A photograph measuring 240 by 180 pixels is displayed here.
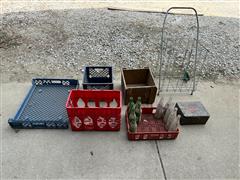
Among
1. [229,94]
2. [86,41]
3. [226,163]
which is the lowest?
[226,163]

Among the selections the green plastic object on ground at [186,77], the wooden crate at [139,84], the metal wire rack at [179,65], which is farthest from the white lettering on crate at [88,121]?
the green plastic object on ground at [186,77]

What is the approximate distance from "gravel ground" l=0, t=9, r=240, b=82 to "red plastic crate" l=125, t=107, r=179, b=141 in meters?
1.45

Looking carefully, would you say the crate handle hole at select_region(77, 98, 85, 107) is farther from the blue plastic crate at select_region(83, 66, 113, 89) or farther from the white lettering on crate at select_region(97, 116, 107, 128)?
the white lettering on crate at select_region(97, 116, 107, 128)

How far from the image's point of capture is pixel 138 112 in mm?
2895

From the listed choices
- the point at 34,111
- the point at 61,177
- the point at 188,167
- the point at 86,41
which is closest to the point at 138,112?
the point at 188,167

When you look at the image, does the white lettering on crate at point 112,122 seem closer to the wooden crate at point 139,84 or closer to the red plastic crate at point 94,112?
the red plastic crate at point 94,112

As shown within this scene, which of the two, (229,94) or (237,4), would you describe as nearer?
(229,94)

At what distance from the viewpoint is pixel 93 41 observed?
5.11m

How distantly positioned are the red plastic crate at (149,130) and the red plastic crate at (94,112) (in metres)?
0.27

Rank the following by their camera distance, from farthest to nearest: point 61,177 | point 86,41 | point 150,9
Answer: point 150,9 < point 86,41 < point 61,177

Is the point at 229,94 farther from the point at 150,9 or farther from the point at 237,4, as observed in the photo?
the point at 237,4

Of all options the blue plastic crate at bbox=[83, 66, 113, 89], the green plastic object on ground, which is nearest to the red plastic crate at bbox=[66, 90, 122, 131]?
the blue plastic crate at bbox=[83, 66, 113, 89]

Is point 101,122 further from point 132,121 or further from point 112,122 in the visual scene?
point 132,121

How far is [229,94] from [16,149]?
3.40 metres
